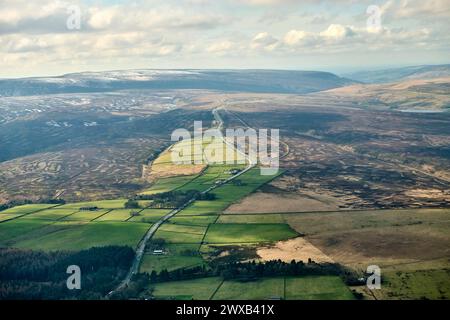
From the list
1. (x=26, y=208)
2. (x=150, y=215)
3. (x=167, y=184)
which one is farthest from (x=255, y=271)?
(x=167, y=184)

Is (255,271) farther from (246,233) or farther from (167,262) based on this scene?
(246,233)

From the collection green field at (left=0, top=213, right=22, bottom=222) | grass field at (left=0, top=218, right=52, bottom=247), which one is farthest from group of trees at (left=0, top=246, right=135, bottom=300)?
green field at (left=0, top=213, right=22, bottom=222)

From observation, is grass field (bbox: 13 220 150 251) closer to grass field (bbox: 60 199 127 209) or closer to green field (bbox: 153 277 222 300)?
grass field (bbox: 60 199 127 209)

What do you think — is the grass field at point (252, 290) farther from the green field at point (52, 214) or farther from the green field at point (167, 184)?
the green field at point (167, 184)

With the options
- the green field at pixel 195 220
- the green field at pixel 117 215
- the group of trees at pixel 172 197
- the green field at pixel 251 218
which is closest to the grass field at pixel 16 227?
the green field at pixel 117 215

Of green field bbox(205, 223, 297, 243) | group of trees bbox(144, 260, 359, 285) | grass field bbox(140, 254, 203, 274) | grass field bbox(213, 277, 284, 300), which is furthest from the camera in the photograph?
green field bbox(205, 223, 297, 243)

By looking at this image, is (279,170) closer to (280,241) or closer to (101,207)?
(101,207)
